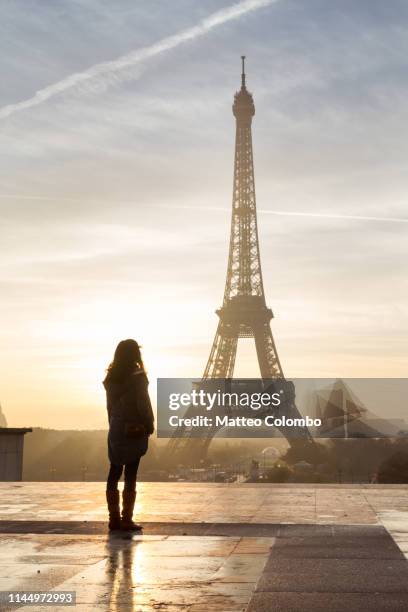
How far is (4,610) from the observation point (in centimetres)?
414

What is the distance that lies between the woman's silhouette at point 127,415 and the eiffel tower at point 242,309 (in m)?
60.7

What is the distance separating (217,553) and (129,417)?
2209mm

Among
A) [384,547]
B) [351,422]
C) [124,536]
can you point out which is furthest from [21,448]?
[351,422]

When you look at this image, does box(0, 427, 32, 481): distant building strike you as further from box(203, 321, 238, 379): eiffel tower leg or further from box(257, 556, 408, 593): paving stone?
box(203, 321, 238, 379): eiffel tower leg

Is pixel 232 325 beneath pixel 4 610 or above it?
above

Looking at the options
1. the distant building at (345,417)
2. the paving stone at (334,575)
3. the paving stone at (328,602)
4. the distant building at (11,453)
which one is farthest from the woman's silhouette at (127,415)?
the distant building at (345,417)

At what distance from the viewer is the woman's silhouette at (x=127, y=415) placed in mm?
7973

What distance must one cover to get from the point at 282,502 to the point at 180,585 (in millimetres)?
5656

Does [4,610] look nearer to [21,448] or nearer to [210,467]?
[21,448]

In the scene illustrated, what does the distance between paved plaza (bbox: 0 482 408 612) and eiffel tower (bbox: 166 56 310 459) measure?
5948 cm

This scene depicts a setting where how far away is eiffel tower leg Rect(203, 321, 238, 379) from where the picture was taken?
6938 centimetres

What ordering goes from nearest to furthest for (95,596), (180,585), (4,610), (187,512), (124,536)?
1. (4,610)
2. (95,596)
3. (180,585)
4. (124,536)
5. (187,512)

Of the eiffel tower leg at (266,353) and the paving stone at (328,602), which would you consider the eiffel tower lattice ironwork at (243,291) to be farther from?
the paving stone at (328,602)

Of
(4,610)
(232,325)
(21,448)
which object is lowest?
(4,610)
